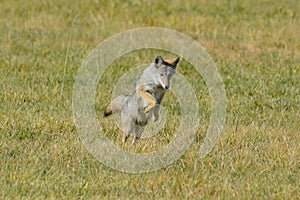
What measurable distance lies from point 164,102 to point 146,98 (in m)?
2.29

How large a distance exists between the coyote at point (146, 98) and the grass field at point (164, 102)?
190 mm

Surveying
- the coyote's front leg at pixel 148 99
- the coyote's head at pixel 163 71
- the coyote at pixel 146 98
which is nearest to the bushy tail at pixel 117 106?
the coyote at pixel 146 98

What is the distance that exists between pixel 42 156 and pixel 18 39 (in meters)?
6.01

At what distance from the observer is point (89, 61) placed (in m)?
11.6

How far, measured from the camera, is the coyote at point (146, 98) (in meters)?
7.32

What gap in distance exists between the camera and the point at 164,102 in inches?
379

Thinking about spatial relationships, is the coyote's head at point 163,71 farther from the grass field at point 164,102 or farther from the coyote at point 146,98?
the grass field at point 164,102

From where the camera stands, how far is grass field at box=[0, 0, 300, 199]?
6477 mm

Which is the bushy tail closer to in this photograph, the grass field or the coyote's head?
the grass field

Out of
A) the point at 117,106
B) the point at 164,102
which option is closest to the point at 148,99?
the point at 117,106

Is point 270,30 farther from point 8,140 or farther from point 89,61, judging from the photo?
point 8,140

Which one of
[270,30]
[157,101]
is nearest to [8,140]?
[157,101]

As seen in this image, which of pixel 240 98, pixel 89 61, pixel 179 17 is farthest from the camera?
pixel 179 17

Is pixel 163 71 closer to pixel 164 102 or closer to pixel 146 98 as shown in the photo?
pixel 146 98
